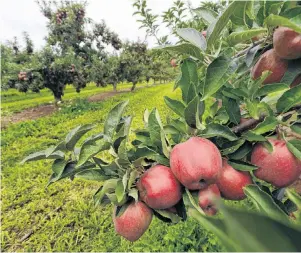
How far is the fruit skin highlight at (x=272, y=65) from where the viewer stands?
581 mm

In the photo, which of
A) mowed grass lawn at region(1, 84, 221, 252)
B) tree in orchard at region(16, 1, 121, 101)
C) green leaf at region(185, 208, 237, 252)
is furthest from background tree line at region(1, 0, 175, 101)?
green leaf at region(185, 208, 237, 252)

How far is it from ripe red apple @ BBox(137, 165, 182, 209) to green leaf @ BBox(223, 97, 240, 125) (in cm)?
18

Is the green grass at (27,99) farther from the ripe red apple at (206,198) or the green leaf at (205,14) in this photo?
the ripe red apple at (206,198)

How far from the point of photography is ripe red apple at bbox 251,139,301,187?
590mm

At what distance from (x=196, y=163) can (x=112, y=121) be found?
0.22 m

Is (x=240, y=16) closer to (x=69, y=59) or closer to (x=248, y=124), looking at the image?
(x=248, y=124)

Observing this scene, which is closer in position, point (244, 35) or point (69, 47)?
point (244, 35)

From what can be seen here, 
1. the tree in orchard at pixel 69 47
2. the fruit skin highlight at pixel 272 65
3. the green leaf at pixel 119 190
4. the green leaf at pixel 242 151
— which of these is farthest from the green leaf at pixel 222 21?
the tree in orchard at pixel 69 47

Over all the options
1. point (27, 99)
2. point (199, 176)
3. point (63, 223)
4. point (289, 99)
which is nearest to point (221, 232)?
point (199, 176)

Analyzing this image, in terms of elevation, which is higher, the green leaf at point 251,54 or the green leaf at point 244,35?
the green leaf at point 244,35

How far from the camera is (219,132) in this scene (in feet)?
1.96

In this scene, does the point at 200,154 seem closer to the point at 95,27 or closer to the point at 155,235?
the point at 155,235

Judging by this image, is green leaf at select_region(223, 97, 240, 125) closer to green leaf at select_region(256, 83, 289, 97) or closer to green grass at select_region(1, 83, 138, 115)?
green leaf at select_region(256, 83, 289, 97)

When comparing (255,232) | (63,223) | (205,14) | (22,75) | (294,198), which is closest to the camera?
(255,232)
